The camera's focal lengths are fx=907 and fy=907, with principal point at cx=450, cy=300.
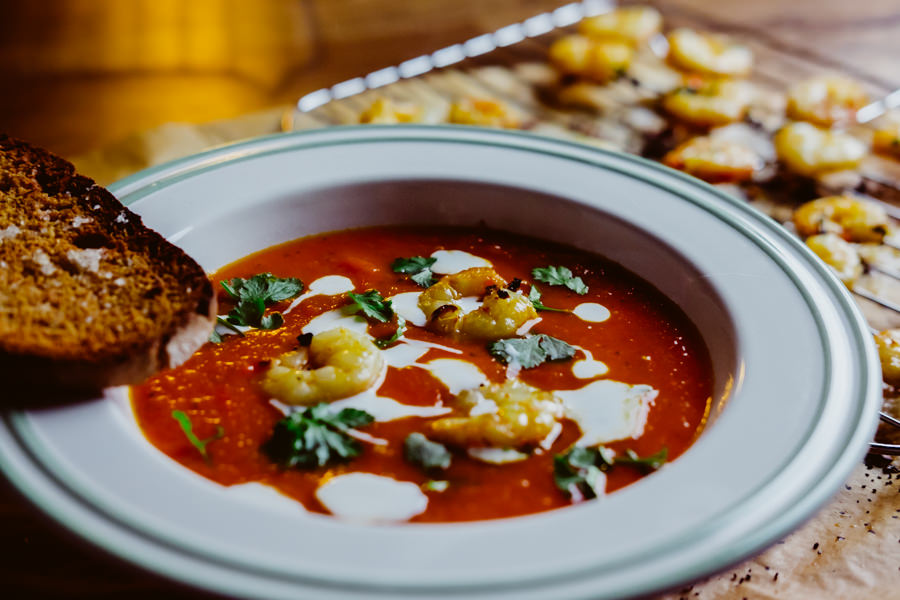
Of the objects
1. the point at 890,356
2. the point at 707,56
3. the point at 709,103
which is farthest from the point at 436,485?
the point at 707,56

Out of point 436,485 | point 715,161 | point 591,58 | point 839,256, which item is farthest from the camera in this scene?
point 591,58

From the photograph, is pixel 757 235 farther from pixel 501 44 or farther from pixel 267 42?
pixel 267 42

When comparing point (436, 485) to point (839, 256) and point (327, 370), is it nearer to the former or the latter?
point (327, 370)

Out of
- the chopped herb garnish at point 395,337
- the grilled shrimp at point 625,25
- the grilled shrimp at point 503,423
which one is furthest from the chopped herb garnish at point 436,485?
the grilled shrimp at point 625,25

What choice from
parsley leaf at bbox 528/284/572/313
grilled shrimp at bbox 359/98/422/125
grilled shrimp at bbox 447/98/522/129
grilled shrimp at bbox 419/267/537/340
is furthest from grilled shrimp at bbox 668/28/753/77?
grilled shrimp at bbox 419/267/537/340

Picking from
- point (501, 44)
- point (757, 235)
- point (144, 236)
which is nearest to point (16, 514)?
point (144, 236)

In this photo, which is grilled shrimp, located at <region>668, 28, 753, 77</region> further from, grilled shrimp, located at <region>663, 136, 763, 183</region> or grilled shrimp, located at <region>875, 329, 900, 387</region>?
grilled shrimp, located at <region>875, 329, 900, 387</region>
